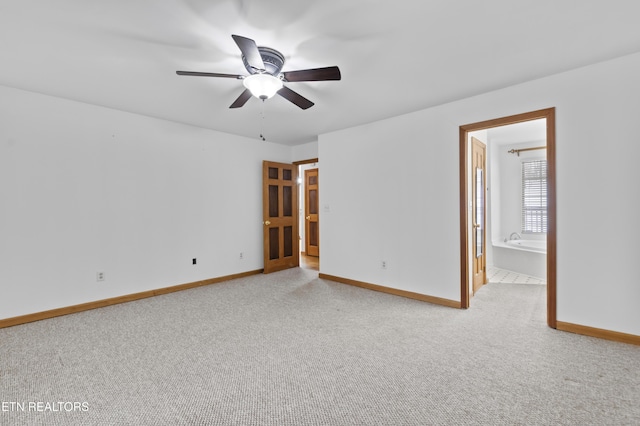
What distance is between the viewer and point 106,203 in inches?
148

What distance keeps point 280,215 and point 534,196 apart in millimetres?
5128

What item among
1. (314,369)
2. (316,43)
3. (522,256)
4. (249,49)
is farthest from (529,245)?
(249,49)

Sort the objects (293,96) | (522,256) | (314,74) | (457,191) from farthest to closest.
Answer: (522,256)
(457,191)
(293,96)
(314,74)

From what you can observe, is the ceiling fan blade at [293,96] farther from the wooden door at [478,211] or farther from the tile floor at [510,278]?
the tile floor at [510,278]

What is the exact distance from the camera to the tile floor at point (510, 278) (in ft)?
15.4

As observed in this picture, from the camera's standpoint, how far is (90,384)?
2070 millimetres

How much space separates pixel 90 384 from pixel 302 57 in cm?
298

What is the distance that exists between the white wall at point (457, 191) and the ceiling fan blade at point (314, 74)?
2.09 m

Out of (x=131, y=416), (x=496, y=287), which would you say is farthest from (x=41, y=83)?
(x=496, y=287)

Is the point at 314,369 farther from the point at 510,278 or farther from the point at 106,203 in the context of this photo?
the point at 510,278

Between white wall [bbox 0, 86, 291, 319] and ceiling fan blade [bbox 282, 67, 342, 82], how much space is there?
A: 112 inches

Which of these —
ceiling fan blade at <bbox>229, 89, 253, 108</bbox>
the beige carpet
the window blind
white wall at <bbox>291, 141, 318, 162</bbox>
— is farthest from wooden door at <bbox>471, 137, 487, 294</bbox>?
ceiling fan blade at <bbox>229, 89, 253, 108</bbox>

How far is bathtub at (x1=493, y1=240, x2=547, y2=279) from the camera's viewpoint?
4.93 metres

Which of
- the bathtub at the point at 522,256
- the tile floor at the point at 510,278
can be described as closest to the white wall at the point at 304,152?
the tile floor at the point at 510,278
